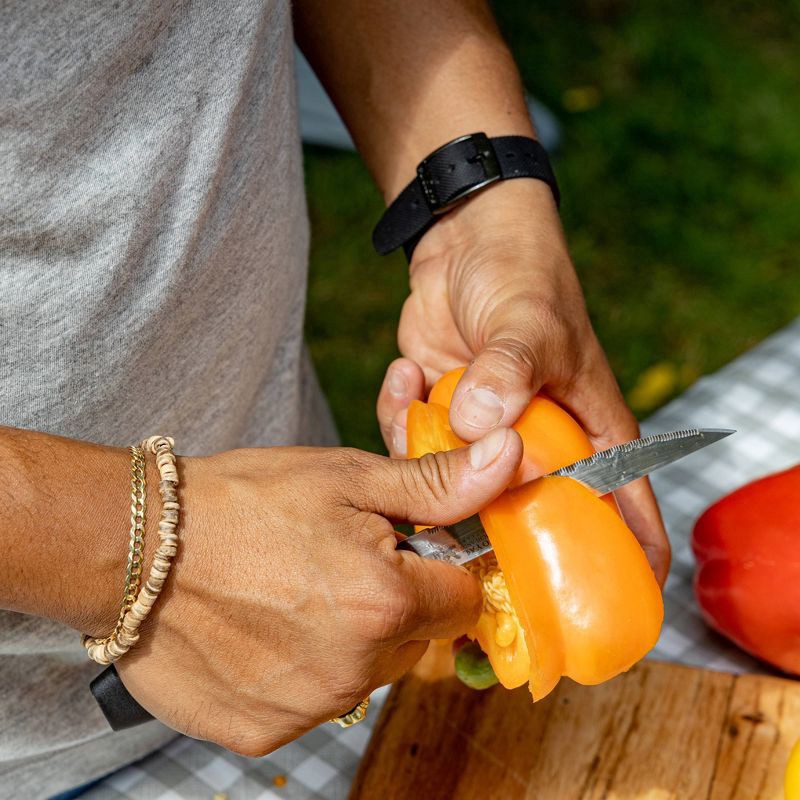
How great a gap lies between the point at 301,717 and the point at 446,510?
27 cm

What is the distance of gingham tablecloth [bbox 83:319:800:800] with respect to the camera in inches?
59.4

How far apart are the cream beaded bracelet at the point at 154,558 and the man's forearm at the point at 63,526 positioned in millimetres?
10

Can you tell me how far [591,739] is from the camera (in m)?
1.44

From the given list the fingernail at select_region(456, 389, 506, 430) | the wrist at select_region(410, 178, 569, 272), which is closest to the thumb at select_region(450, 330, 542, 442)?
the fingernail at select_region(456, 389, 506, 430)

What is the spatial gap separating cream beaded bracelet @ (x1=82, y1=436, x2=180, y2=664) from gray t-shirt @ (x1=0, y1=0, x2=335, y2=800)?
1.6 inches

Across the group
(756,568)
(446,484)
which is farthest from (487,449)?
(756,568)

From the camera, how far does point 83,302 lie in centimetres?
118

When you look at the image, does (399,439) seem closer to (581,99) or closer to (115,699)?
(115,699)

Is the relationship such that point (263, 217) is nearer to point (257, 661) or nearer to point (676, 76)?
point (257, 661)

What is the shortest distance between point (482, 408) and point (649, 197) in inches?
124

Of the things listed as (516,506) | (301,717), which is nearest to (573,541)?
(516,506)

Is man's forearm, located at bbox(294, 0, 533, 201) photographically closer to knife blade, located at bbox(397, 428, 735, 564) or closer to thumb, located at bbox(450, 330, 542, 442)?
thumb, located at bbox(450, 330, 542, 442)

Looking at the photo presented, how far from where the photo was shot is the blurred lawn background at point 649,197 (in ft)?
11.7

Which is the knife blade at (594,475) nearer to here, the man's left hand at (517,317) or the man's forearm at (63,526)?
the man's left hand at (517,317)
